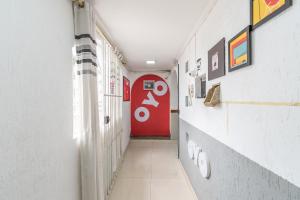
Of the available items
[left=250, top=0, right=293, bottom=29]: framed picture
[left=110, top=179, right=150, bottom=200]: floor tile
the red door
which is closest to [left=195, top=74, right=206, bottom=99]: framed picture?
[left=250, top=0, right=293, bottom=29]: framed picture

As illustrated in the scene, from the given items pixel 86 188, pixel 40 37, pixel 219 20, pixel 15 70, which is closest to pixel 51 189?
pixel 86 188

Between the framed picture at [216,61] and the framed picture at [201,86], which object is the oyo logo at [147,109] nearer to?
the framed picture at [201,86]

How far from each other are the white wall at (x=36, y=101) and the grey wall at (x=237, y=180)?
1.24 metres

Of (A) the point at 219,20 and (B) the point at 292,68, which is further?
(A) the point at 219,20

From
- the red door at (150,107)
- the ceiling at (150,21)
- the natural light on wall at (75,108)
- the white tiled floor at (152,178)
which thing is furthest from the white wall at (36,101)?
the red door at (150,107)

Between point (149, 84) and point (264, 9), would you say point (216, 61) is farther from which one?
point (149, 84)

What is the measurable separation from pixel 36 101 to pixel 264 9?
1325 millimetres

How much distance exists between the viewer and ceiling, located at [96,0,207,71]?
6.17 feet

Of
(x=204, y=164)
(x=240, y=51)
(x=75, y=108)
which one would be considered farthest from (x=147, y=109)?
(x=240, y=51)

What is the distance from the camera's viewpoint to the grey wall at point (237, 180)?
0.89 metres

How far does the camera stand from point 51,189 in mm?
1216

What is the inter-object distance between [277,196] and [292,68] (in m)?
0.60

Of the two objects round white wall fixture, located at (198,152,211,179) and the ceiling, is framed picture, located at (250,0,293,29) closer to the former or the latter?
the ceiling

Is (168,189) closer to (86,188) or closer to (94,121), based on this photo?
(86,188)
